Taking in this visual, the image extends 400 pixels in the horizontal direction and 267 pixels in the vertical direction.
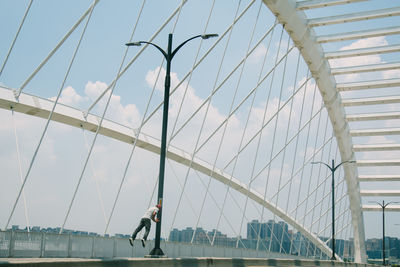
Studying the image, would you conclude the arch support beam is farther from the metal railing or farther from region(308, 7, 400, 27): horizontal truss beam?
the metal railing

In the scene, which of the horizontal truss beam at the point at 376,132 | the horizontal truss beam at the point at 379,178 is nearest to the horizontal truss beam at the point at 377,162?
the horizontal truss beam at the point at 379,178

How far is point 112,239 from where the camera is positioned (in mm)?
14961

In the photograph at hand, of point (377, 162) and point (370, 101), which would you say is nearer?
point (370, 101)

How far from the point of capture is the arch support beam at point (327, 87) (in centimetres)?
3033

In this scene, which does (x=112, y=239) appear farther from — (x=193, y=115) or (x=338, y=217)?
(x=338, y=217)

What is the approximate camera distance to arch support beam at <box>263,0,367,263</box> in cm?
3033

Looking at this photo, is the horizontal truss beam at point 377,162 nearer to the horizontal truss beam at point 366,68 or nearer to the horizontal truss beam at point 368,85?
the horizontal truss beam at point 368,85

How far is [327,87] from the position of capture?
38.6 meters

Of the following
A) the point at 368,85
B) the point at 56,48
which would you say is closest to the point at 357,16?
the point at 368,85

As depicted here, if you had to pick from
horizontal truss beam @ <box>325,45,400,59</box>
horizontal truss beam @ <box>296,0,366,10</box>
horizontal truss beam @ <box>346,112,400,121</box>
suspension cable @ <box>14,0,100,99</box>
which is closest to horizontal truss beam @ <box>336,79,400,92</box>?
horizontal truss beam @ <box>325,45,400,59</box>

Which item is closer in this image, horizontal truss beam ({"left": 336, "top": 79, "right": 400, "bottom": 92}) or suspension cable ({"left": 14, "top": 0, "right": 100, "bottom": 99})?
suspension cable ({"left": 14, "top": 0, "right": 100, "bottom": 99})

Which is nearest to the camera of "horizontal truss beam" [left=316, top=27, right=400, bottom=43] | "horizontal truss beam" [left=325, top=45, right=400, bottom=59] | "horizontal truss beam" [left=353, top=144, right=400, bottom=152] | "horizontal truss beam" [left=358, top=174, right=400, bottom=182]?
"horizontal truss beam" [left=316, top=27, right=400, bottom=43]

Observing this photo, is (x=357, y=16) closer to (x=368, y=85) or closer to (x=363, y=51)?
(x=363, y=51)

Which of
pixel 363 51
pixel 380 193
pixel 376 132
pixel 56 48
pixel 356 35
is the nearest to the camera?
pixel 56 48
